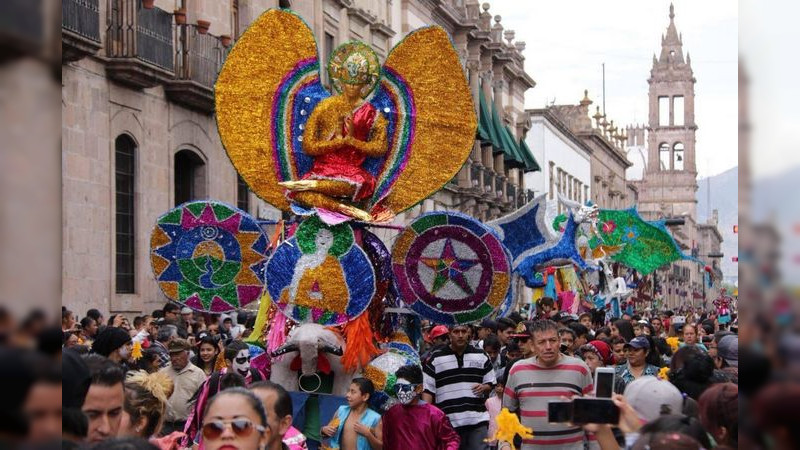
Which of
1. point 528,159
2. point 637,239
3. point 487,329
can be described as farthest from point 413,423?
point 528,159

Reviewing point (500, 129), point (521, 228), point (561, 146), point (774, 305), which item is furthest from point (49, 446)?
point (561, 146)

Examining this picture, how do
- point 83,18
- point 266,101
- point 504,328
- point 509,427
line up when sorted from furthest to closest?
point 83,18 → point 504,328 → point 266,101 → point 509,427

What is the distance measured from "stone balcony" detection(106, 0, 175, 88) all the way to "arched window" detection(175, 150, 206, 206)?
7.98ft

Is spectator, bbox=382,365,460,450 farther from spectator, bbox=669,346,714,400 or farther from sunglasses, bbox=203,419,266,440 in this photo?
sunglasses, bbox=203,419,266,440

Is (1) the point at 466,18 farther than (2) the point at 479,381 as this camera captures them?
Yes

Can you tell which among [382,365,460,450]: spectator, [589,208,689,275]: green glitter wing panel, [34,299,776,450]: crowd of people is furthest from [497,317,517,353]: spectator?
[589,208,689,275]: green glitter wing panel

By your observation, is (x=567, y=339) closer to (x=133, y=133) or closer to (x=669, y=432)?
(x=669, y=432)

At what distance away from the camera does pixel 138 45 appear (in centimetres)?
1794

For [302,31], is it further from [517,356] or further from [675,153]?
[675,153]

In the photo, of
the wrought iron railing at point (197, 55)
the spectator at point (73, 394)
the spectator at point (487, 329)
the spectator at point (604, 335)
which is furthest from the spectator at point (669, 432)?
the wrought iron railing at point (197, 55)

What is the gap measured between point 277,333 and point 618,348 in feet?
9.39

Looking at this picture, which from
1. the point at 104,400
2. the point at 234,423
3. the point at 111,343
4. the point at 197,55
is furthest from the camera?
the point at 197,55

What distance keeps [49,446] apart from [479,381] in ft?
26.7

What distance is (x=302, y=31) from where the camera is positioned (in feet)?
31.8
